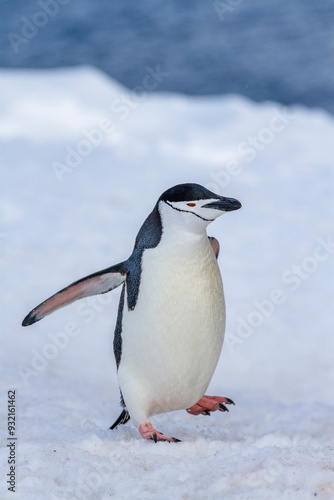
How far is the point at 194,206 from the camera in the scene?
1537 millimetres

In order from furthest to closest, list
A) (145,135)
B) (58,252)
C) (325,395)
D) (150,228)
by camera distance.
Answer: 1. (145,135)
2. (58,252)
3. (325,395)
4. (150,228)

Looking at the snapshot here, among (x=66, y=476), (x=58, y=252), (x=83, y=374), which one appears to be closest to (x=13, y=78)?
(x=58, y=252)

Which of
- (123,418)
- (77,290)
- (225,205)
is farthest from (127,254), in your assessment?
(225,205)

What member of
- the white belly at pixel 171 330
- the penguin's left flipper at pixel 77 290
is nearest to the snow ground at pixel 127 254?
the white belly at pixel 171 330

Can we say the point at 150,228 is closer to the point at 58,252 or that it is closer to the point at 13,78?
the point at 58,252

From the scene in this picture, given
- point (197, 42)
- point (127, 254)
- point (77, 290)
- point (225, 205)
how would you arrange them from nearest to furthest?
point (225, 205) → point (77, 290) → point (127, 254) → point (197, 42)

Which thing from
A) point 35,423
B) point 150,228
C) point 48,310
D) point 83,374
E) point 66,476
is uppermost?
point 150,228

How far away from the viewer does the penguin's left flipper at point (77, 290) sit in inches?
66.8

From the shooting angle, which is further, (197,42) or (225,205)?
(197,42)

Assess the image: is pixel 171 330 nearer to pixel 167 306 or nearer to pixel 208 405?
pixel 167 306

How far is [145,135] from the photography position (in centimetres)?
594

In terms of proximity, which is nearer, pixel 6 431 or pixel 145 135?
pixel 6 431

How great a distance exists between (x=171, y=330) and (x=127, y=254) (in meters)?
2.39

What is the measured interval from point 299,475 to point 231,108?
19.3 feet
